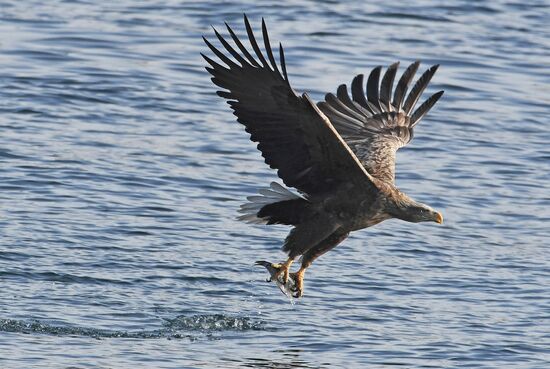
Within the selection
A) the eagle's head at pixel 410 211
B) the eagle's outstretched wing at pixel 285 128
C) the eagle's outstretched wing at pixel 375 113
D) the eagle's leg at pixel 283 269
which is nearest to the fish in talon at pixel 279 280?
the eagle's leg at pixel 283 269

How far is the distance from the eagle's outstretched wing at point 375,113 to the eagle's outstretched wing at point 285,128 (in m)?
0.94

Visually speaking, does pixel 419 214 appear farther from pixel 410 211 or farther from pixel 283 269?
pixel 283 269

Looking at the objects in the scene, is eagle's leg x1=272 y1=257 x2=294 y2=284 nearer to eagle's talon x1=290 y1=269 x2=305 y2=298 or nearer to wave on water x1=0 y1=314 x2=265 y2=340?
eagle's talon x1=290 y1=269 x2=305 y2=298

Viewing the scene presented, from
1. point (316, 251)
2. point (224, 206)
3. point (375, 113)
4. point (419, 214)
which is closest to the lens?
point (419, 214)

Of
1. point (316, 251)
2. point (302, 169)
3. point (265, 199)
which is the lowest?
point (316, 251)

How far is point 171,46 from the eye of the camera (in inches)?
576

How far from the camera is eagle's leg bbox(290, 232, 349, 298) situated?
297 inches

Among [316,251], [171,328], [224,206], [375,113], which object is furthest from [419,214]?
[224,206]

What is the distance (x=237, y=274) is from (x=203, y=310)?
0.72m

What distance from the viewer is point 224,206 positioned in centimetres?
1009

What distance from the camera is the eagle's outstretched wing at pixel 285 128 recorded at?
22.9ft

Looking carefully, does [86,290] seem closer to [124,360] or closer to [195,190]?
[124,360]

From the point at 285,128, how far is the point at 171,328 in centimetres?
133

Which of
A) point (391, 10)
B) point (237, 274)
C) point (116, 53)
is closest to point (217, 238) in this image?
point (237, 274)
